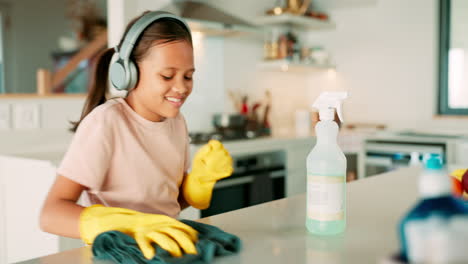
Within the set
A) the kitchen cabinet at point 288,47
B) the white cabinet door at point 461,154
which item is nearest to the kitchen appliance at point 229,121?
the kitchen cabinet at point 288,47

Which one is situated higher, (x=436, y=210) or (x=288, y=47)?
(x=288, y=47)

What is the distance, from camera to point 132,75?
3.57 feet

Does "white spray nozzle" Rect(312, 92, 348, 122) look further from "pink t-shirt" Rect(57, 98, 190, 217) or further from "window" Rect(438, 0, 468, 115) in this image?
"window" Rect(438, 0, 468, 115)

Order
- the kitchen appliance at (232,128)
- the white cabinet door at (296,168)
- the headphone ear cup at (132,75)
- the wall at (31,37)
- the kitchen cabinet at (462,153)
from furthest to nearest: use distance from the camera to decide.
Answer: the wall at (31,37) → the white cabinet door at (296,168) → the kitchen appliance at (232,128) → the kitchen cabinet at (462,153) → the headphone ear cup at (132,75)

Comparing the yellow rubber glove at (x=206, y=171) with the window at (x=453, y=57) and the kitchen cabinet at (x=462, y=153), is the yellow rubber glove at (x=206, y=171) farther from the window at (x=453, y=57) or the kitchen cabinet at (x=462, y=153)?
the window at (x=453, y=57)

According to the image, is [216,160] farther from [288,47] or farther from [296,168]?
[288,47]

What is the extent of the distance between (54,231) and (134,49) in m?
0.46

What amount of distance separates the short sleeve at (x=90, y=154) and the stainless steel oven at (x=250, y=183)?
63.7 inches

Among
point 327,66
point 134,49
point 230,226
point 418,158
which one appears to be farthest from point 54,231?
point 327,66

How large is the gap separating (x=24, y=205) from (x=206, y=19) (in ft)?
5.06

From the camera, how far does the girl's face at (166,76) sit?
1069mm

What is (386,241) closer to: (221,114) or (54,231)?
(54,231)

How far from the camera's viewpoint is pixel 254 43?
3.81 meters

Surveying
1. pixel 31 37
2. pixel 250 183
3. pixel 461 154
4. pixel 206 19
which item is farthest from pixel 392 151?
pixel 31 37
